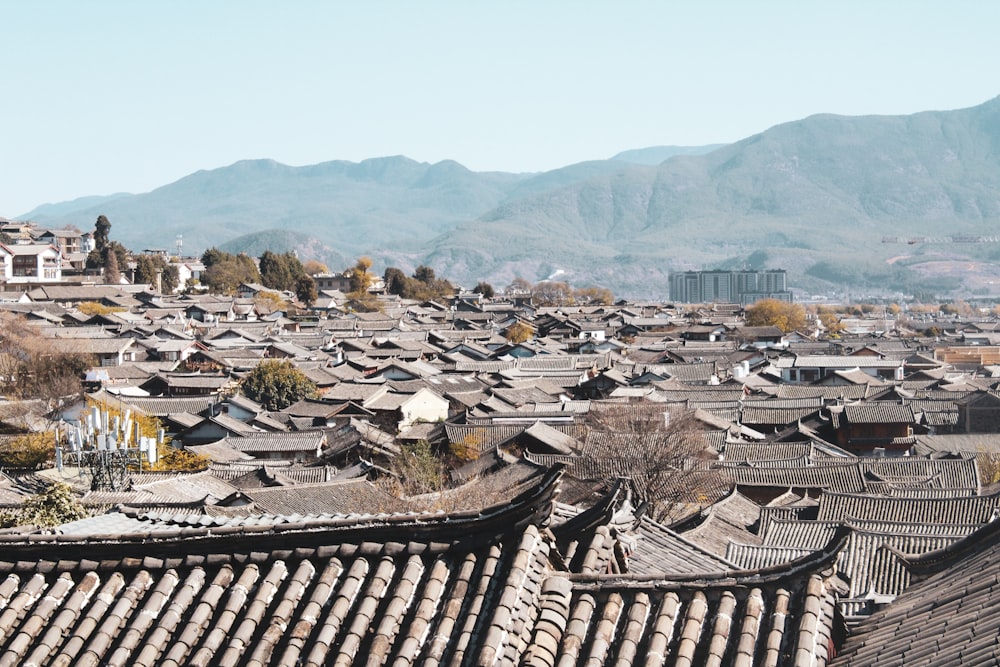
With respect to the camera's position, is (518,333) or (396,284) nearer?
(518,333)

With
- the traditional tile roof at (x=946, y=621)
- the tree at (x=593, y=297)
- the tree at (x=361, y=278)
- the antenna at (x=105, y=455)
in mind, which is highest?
the traditional tile roof at (x=946, y=621)

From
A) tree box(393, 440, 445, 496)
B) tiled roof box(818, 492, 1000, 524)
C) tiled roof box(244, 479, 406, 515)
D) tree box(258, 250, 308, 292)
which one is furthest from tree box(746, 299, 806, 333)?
tiled roof box(244, 479, 406, 515)

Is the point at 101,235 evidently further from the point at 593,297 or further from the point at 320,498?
the point at 320,498

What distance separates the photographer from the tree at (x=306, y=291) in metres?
83.8

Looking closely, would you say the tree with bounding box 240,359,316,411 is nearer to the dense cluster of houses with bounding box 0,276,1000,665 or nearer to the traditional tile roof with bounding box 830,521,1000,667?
the dense cluster of houses with bounding box 0,276,1000,665

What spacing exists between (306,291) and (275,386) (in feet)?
134

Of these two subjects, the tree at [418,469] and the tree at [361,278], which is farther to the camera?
the tree at [361,278]

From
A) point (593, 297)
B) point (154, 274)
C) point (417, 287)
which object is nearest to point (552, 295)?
point (593, 297)

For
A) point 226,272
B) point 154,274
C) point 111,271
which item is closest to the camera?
point 111,271

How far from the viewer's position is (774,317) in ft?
302

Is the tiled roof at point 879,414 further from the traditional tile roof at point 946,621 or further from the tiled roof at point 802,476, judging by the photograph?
the traditional tile roof at point 946,621

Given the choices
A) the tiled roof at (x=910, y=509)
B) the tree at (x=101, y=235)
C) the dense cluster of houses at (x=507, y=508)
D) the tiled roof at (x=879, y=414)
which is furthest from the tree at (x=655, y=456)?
the tree at (x=101, y=235)

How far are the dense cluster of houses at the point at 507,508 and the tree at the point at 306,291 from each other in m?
5.63

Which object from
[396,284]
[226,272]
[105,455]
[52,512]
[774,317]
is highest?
[52,512]
